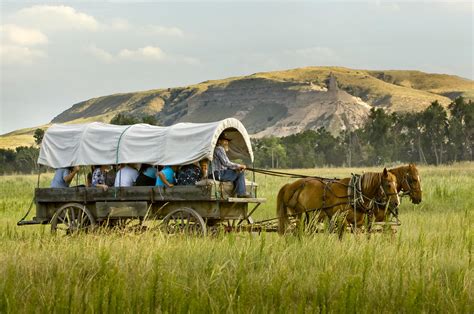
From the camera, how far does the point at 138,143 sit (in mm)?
14312

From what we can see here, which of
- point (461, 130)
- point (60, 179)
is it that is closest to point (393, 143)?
point (461, 130)

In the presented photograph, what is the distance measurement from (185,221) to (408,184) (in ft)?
12.4

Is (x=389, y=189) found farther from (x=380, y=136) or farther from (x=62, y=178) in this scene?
(x=380, y=136)

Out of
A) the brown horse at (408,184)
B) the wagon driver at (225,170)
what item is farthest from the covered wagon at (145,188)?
the brown horse at (408,184)

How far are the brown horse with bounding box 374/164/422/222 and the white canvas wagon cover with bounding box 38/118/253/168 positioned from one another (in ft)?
9.12

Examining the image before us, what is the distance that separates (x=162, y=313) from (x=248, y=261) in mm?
2345

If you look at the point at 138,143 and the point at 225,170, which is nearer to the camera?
the point at 225,170

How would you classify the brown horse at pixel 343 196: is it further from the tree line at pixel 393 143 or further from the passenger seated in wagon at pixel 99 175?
the tree line at pixel 393 143

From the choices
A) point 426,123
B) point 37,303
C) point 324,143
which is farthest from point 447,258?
point 324,143

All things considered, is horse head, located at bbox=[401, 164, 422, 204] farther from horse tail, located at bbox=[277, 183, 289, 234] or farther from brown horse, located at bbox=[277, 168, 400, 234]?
horse tail, located at bbox=[277, 183, 289, 234]

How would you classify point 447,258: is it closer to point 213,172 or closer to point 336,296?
point 336,296

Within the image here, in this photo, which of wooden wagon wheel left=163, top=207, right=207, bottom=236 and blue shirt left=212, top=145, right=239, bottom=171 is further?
blue shirt left=212, top=145, right=239, bottom=171

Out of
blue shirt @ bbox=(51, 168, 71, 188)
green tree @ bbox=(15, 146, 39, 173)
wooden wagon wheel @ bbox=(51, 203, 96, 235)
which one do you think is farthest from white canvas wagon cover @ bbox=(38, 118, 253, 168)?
green tree @ bbox=(15, 146, 39, 173)

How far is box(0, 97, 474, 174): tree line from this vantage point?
89706mm
